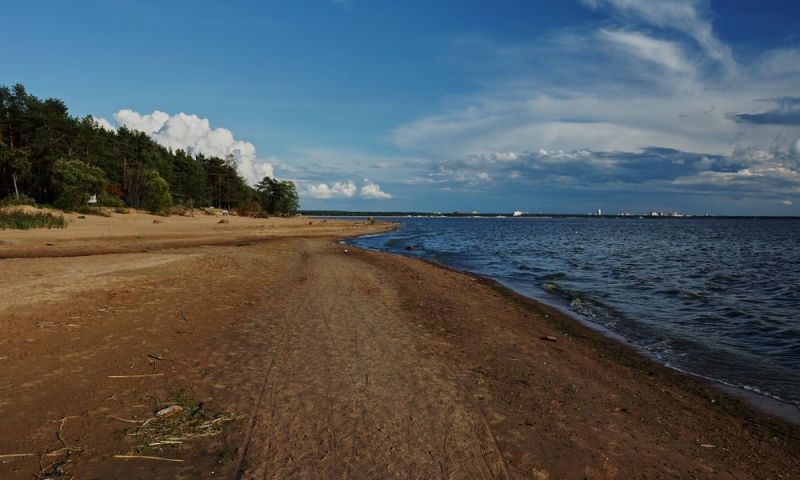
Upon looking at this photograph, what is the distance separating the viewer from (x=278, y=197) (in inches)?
4466

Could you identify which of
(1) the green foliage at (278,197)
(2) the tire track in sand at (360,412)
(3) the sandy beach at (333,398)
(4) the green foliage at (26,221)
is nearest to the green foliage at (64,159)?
(4) the green foliage at (26,221)

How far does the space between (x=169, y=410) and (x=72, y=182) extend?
5378 centimetres

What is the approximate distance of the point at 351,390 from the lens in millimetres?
6551

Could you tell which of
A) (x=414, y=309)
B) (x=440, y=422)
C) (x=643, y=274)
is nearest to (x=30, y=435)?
(x=440, y=422)

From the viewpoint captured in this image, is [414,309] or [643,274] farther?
[643,274]

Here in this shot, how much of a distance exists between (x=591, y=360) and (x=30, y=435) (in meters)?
9.56

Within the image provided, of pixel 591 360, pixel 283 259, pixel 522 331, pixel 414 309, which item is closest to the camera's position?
pixel 591 360

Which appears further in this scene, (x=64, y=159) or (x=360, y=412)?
(x=64, y=159)

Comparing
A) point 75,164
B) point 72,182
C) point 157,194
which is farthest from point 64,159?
point 157,194

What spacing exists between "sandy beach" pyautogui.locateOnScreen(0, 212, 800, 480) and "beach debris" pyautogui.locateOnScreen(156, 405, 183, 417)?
0.06ft

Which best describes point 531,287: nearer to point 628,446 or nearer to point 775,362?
point 775,362

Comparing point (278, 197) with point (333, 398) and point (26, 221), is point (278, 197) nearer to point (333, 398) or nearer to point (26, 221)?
point (26, 221)

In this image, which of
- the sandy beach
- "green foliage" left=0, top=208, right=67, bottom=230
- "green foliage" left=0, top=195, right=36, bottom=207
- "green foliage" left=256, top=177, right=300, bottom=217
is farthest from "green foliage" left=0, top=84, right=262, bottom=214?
the sandy beach

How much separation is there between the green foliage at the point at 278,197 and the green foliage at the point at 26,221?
255 ft
